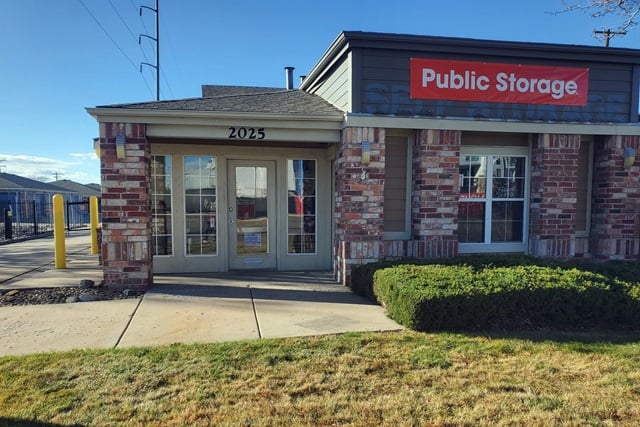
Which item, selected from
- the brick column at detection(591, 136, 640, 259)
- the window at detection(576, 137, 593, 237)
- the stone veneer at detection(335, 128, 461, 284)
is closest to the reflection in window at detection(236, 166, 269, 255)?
the stone veneer at detection(335, 128, 461, 284)

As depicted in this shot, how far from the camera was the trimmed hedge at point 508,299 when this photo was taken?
15.8 ft

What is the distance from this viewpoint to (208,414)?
10.1 feet

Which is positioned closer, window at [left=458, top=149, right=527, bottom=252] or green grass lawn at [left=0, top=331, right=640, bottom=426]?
green grass lawn at [left=0, top=331, right=640, bottom=426]

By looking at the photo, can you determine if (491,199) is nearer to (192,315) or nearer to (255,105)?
(255,105)

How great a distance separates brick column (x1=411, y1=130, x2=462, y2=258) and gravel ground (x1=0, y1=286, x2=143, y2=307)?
187 inches

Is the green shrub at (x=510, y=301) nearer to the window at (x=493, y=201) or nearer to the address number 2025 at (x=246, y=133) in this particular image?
the window at (x=493, y=201)

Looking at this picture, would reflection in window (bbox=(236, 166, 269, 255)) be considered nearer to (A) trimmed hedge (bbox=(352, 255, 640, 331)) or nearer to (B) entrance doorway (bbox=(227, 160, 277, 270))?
(B) entrance doorway (bbox=(227, 160, 277, 270))

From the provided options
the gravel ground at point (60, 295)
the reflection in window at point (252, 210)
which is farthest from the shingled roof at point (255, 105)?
the gravel ground at point (60, 295)

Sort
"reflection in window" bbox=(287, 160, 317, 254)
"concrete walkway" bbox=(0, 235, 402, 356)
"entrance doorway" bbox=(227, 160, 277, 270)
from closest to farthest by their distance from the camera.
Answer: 1. "concrete walkway" bbox=(0, 235, 402, 356)
2. "entrance doorway" bbox=(227, 160, 277, 270)
3. "reflection in window" bbox=(287, 160, 317, 254)

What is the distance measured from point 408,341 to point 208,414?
2.30m

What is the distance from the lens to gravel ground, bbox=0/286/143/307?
6.20 m

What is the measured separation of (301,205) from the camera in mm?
8641

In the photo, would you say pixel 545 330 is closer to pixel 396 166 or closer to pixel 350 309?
pixel 350 309

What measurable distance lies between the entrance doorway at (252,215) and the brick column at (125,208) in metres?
1.99
